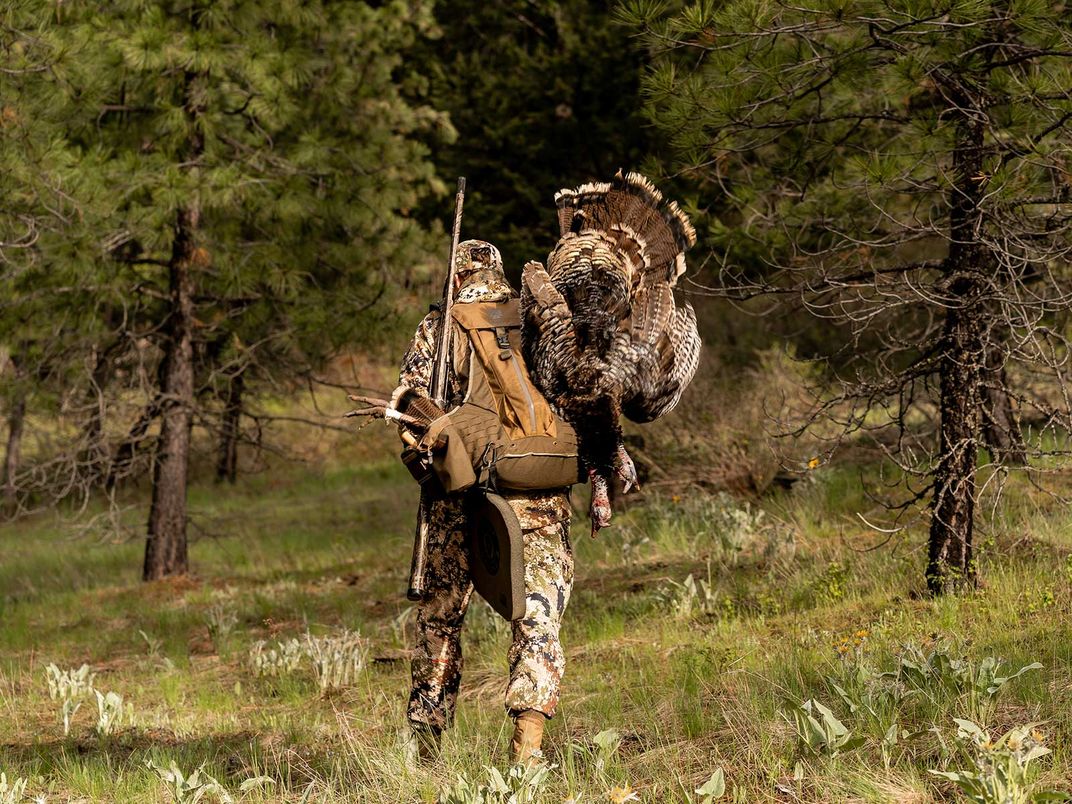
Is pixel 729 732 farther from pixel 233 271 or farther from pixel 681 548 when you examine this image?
pixel 233 271

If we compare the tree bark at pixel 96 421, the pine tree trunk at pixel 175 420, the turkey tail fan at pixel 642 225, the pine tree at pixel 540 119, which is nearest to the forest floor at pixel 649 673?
the pine tree trunk at pixel 175 420

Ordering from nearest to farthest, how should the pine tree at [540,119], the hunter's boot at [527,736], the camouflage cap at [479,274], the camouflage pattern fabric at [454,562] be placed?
the hunter's boot at [527,736] < the camouflage pattern fabric at [454,562] < the camouflage cap at [479,274] < the pine tree at [540,119]

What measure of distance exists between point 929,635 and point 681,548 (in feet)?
13.1

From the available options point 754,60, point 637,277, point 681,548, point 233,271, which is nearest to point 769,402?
point 681,548

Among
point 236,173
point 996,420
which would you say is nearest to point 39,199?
point 236,173

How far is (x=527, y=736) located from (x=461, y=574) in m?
0.80

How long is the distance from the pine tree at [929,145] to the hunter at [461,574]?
186cm

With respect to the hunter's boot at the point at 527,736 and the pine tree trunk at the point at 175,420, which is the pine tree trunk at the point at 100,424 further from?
the hunter's boot at the point at 527,736

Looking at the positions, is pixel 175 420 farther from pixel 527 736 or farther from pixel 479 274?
pixel 527 736

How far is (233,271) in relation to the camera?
11625 mm

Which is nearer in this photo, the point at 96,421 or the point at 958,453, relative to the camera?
the point at 958,453

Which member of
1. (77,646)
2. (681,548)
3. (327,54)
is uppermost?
(327,54)

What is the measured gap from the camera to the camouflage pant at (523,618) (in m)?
4.54

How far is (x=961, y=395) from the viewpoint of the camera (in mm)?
6684
